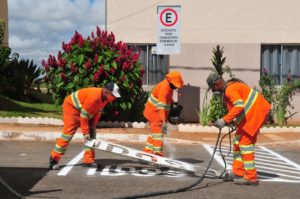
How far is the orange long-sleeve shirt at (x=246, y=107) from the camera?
746 centimetres

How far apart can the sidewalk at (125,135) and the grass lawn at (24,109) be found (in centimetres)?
307

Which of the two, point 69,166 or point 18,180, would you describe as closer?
point 18,180

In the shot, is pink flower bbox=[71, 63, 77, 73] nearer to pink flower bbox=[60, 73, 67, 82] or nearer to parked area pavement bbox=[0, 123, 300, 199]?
pink flower bbox=[60, 73, 67, 82]

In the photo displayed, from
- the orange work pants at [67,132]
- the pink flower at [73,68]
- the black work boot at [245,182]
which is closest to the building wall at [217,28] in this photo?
the pink flower at [73,68]

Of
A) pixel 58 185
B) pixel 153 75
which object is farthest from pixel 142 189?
pixel 153 75

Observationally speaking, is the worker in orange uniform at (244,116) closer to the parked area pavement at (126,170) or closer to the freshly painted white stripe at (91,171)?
the parked area pavement at (126,170)

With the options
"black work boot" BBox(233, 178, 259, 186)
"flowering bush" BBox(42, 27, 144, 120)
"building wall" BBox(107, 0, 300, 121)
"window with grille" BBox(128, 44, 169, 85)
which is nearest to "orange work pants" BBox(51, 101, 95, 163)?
"black work boot" BBox(233, 178, 259, 186)

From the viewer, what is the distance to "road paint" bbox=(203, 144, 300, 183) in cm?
831

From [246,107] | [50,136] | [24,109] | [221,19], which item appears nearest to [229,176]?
[246,107]

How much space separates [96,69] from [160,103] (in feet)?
17.7

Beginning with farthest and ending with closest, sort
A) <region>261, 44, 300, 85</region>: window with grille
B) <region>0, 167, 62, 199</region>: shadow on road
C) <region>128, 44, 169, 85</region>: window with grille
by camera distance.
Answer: <region>128, 44, 169, 85</region>: window with grille
<region>261, 44, 300, 85</region>: window with grille
<region>0, 167, 62, 199</region>: shadow on road

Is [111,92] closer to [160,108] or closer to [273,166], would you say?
[160,108]

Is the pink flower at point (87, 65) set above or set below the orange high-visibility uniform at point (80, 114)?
above

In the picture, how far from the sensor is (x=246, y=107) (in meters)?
7.59
